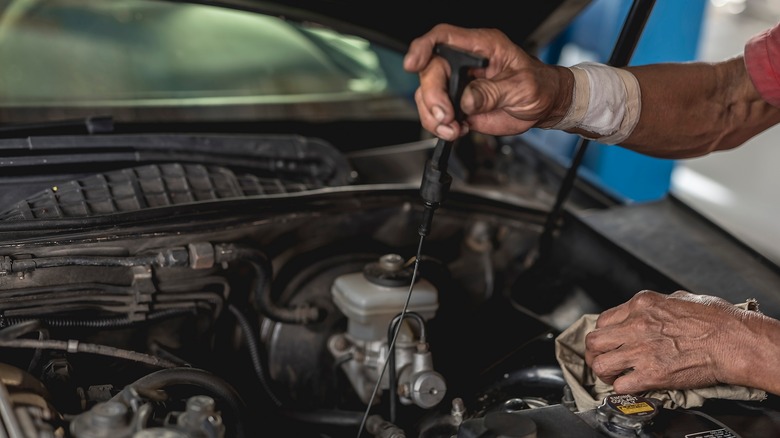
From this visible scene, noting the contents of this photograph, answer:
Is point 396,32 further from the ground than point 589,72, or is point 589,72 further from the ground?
point 589,72

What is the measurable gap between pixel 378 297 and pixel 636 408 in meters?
0.45

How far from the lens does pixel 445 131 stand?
3.46 ft

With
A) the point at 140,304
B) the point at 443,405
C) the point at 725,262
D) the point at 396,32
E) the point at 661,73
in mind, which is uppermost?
the point at 661,73

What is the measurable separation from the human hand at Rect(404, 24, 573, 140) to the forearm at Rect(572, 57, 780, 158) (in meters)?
0.23

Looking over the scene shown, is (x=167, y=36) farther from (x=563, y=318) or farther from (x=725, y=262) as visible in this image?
(x=725, y=262)

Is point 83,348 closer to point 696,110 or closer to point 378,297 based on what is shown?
point 378,297

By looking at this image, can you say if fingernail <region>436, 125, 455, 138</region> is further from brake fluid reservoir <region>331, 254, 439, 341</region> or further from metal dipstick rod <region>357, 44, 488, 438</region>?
brake fluid reservoir <region>331, 254, 439, 341</region>

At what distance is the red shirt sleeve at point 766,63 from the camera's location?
1.42m

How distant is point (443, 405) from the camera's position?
1367 millimetres

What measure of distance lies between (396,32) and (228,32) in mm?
502

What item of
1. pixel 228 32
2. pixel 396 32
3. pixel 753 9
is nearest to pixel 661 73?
pixel 396 32

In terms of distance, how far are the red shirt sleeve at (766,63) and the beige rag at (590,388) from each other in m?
0.45

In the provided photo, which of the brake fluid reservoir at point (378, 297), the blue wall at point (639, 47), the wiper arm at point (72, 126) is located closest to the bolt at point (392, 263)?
the brake fluid reservoir at point (378, 297)

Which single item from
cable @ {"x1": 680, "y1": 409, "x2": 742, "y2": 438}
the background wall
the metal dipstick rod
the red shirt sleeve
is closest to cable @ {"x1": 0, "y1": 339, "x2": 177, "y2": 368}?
the metal dipstick rod
